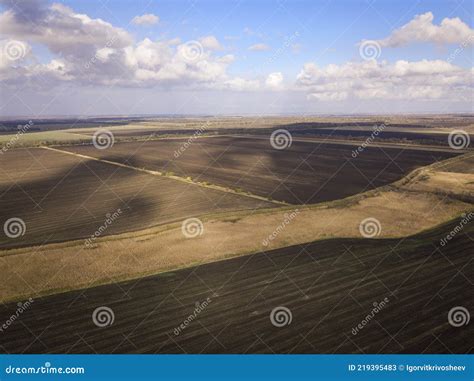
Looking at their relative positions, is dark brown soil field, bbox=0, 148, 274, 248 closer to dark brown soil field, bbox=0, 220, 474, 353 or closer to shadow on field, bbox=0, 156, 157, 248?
shadow on field, bbox=0, 156, 157, 248

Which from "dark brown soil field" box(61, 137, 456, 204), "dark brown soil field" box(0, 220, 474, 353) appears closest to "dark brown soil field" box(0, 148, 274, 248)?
"dark brown soil field" box(61, 137, 456, 204)

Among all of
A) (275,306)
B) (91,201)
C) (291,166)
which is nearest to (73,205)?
(91,201)

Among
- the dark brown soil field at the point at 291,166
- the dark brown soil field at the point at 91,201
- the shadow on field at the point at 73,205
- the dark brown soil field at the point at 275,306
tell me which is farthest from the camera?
the dark brown soil field at the point at 291,166

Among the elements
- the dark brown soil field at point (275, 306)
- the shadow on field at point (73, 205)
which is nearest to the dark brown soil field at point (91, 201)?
the shadow on field at point (73, 205)

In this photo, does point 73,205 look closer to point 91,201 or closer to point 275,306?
point 91,201

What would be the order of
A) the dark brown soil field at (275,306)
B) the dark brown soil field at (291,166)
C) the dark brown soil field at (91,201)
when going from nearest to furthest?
the dark brown soil field at (275,306) < the dark brown soil field at (91,201) < the dark brown soil field at (291,166)

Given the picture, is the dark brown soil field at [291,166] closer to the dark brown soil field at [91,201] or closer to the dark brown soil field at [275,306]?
the dark brown soil field at [91,201]
